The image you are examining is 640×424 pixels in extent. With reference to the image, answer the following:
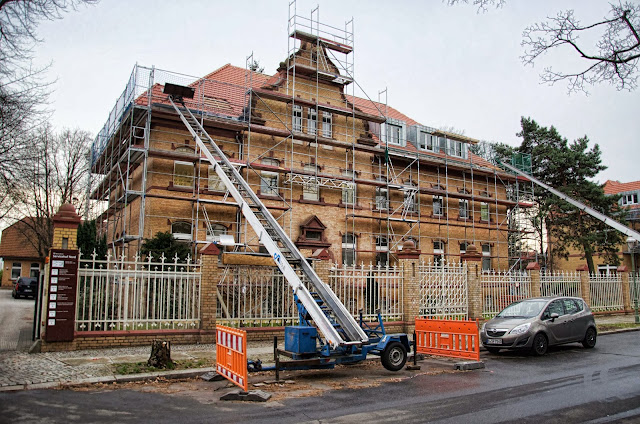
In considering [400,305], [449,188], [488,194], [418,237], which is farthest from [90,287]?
[488,194]

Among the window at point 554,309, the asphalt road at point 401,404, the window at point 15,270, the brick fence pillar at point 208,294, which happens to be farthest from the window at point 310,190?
the window at point 15,270

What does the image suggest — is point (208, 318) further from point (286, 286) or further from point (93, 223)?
point (93, 223)

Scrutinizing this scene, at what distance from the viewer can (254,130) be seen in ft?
79.8

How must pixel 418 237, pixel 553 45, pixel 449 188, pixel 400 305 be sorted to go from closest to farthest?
pixel 553 45, pixel 400 305, pixel 418 237, pixel 449 188

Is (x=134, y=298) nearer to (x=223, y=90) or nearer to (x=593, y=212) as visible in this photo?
(x=223, y=90)

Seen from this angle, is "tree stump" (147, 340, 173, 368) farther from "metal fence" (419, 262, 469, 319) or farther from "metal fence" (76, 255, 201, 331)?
"metal fence" (419, 262, 469, 319)

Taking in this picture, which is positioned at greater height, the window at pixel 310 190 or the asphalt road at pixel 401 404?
the window at pixel 310 190

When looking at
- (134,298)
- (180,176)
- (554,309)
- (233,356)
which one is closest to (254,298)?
(134,298)

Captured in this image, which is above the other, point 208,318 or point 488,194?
point 488,194

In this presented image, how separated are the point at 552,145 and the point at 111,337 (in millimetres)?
36034

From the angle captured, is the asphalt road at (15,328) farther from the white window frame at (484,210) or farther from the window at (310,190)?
the white window frame at (484,210)

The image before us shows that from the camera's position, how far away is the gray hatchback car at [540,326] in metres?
13.3

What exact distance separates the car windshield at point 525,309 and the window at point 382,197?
14.0 m

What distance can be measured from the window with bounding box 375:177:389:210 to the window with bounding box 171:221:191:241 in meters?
10.9
